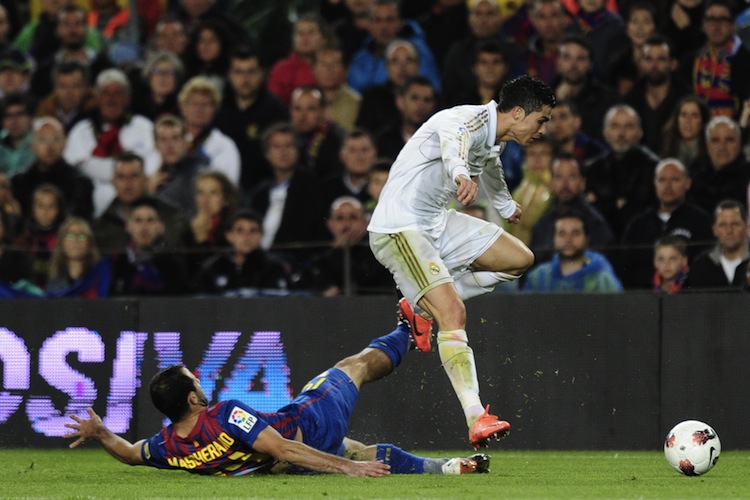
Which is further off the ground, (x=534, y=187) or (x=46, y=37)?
(x=46, y=37)

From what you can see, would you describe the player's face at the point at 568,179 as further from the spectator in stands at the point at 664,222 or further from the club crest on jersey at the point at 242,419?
the club crest on jersey at the point at 242,419

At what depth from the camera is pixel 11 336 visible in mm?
11820

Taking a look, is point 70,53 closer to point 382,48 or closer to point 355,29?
point 355,29

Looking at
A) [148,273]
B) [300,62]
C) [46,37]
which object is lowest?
[148,273]

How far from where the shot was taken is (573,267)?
11930 millimetres

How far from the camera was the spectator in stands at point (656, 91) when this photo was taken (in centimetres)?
1362

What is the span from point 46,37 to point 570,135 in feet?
23.0

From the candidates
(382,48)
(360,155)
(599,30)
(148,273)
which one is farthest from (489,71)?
(148,273)

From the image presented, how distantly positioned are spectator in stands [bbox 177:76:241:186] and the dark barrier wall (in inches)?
111

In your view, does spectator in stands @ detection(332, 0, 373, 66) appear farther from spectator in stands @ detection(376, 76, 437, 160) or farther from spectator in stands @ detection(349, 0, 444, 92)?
spectator in stands @ detection(376, 76, 437, 160)

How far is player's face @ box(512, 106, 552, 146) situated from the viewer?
352 inches

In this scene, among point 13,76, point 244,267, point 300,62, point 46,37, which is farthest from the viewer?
point 46,37

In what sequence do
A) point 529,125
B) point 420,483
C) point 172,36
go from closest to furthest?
point 420,483, point 529,125, point 172,36

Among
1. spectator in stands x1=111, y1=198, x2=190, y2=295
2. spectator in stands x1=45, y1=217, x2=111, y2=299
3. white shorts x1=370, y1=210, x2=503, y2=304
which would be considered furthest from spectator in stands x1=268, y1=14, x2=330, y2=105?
white shorts x1=370, y1=210, x2=503, y2=304
